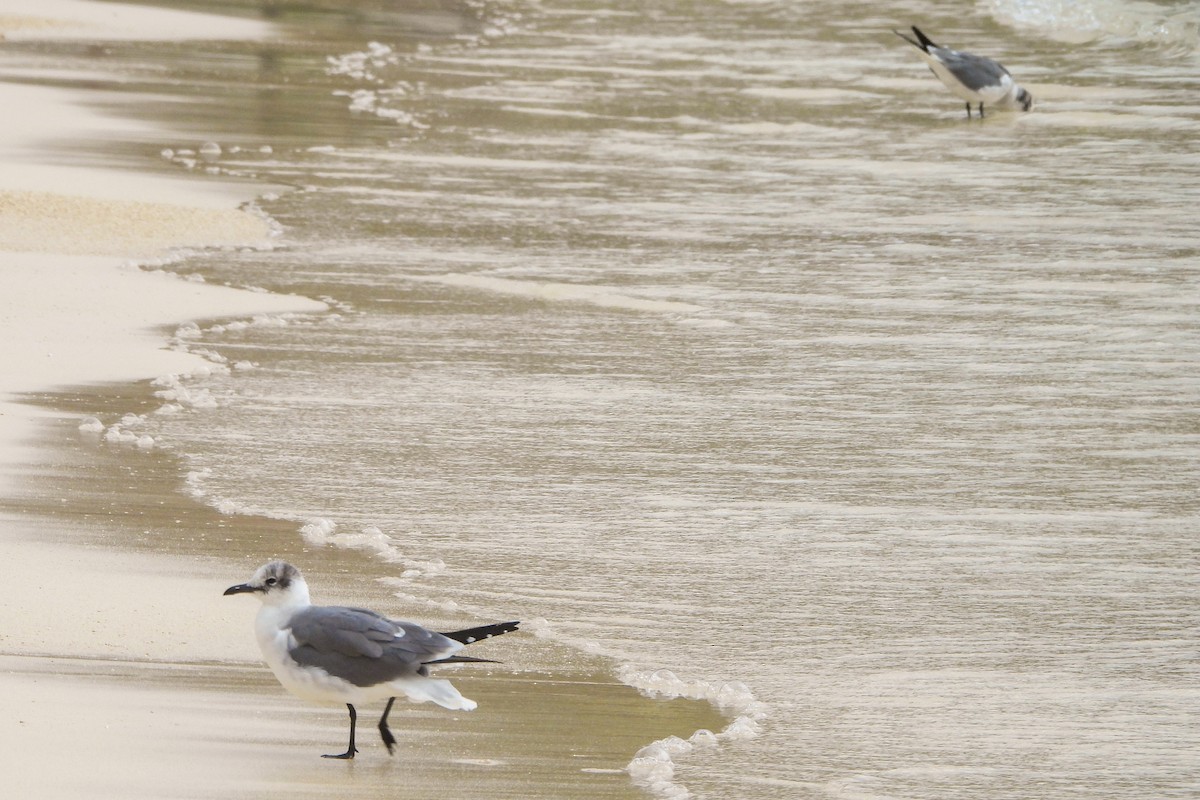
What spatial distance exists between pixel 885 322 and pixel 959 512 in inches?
108

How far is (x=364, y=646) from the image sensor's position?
441 centimetres

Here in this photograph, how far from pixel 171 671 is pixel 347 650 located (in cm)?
A: 75

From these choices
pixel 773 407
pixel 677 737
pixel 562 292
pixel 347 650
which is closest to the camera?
pixel 347 650

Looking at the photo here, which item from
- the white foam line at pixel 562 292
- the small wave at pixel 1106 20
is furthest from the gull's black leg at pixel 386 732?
the small wave at pixel 1106 20

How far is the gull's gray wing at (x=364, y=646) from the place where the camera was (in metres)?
4.39

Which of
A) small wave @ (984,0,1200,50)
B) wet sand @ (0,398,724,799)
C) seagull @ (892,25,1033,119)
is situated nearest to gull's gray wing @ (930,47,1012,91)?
seagull @ (892,25,1033,119)

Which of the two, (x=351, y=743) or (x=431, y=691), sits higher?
(x=431, y=691)

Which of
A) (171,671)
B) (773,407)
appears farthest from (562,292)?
(171,671)

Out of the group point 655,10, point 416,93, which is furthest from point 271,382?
point 655,10

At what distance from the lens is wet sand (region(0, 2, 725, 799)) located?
14.4 feet

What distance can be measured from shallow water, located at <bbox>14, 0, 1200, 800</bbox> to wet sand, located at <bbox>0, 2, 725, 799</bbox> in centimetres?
18

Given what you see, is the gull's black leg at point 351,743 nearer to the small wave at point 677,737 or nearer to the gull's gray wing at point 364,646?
the gull's gray wing at point 364,646

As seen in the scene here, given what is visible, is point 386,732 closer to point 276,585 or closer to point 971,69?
point 276,585

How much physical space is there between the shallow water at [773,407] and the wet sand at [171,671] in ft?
0.59
